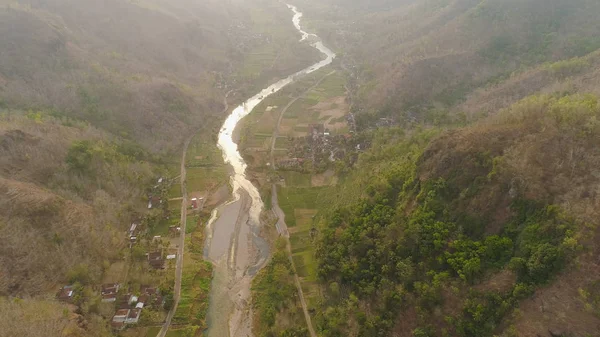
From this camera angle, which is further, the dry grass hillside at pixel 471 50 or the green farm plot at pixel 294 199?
the dry grass hillside at pixel 471 50

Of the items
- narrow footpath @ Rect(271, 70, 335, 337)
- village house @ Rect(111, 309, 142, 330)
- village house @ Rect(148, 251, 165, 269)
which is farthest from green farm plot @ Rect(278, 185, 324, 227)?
village house @ Rect(111, 309, 142, 330)

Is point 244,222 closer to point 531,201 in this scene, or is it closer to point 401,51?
point 531,201

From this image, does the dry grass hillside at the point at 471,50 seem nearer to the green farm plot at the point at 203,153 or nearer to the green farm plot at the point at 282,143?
the green farm plot at the point at 282,143

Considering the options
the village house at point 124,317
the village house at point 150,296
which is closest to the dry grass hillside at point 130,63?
the village house at point 150,296

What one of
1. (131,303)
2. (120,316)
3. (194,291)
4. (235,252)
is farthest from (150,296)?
(235,252)

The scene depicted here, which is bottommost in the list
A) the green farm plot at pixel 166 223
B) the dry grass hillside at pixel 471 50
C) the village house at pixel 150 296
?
the village house at pixel 150 296

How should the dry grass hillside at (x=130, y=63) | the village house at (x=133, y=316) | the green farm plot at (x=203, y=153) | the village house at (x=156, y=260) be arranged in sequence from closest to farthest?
the village house at (x=133, y=316) → the village house at (x=156, y=260) → the green farm plot at (x=203, y=153) → the dry grass hillside at (x=130, y=63)

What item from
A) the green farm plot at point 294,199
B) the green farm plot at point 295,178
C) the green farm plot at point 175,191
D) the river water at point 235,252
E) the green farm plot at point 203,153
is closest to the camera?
the river water at point 235,252
